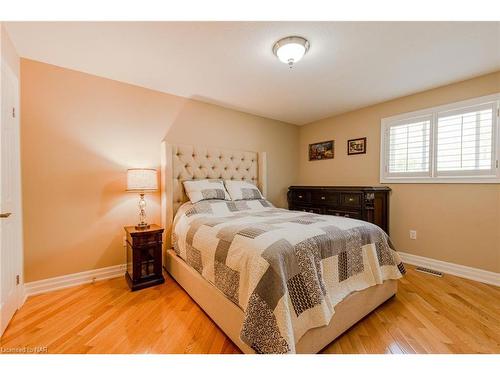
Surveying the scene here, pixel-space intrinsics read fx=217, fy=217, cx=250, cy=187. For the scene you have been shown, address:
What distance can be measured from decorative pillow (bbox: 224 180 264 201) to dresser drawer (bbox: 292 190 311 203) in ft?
3.21

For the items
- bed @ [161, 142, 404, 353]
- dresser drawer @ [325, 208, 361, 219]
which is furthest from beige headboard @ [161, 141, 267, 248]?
dresser drawer @ [325, 208, 361, 219]

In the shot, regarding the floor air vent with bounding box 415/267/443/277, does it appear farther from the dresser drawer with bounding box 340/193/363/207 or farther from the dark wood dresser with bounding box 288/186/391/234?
the dresser drawer with bounding box 340/193/363/207

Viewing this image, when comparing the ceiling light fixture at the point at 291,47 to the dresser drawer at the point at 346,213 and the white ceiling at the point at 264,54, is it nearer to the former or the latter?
the white ceiling at the point at 264,54

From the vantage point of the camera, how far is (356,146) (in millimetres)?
3367

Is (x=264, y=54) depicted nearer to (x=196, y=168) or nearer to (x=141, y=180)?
(x=196, y=168)

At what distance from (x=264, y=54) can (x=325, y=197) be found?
2.15 metres

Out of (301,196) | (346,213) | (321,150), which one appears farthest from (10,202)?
(321,150)

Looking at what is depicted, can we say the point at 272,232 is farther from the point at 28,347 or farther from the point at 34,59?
the point at 34,59

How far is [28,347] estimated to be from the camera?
53.3 inches

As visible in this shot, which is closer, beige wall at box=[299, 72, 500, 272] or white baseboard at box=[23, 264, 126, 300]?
white baseboard at box=[23, 264, 126, 300]

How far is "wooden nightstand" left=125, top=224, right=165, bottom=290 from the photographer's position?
6.85ft

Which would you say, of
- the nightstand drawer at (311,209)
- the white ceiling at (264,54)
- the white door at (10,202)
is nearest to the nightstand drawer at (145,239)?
the white door at (10,202)
